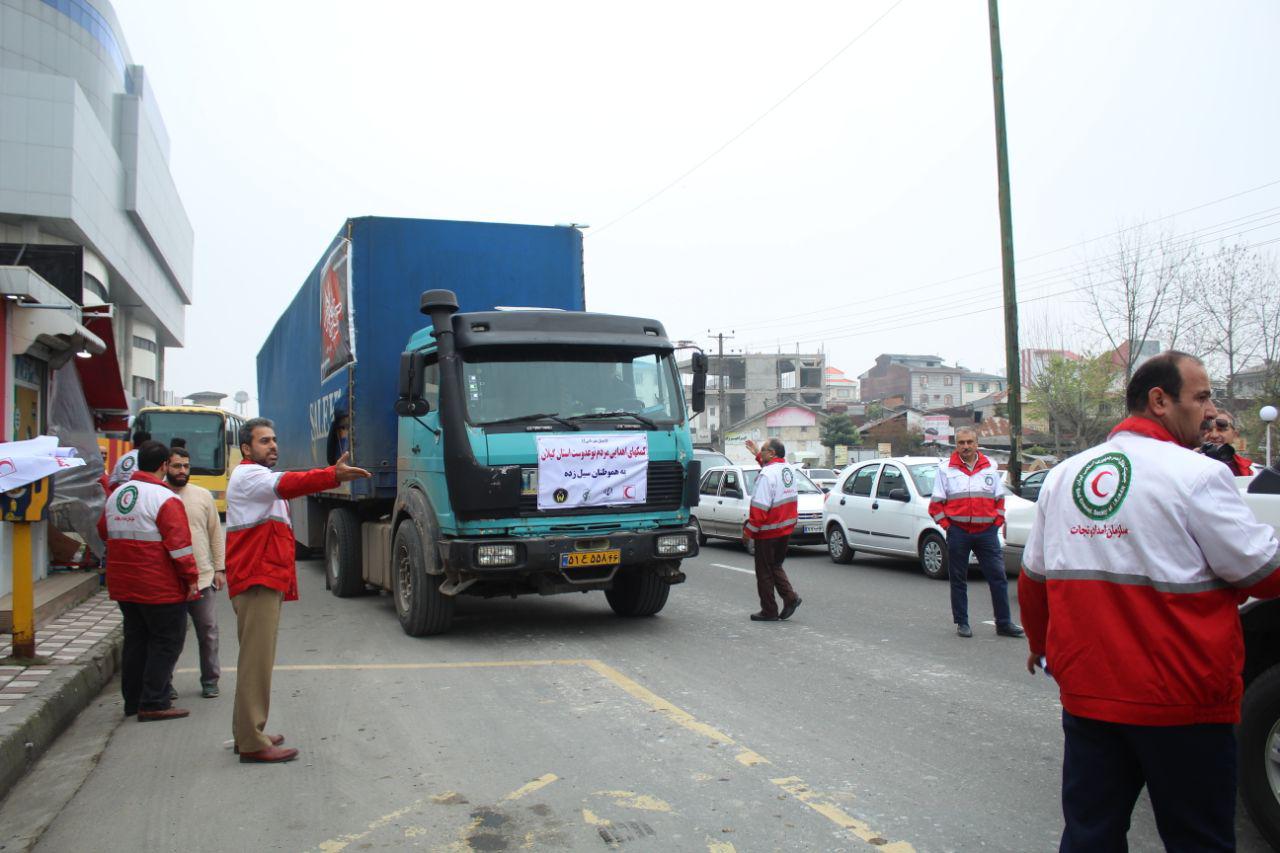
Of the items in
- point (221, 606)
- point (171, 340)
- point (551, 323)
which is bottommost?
point (221, 606)

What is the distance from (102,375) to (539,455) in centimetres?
1046

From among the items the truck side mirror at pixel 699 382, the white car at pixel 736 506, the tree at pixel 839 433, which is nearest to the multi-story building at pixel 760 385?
the tree at pixel 839 433

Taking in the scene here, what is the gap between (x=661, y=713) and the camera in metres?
6.31

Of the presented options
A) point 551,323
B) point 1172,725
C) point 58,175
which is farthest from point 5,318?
point 58,175

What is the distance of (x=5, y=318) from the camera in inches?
408

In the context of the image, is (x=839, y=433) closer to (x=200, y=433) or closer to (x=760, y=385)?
(x=760, y=385)

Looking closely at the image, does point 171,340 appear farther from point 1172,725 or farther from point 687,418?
point 1172,725

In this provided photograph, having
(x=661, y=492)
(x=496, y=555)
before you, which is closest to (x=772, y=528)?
(x=661, y=492)

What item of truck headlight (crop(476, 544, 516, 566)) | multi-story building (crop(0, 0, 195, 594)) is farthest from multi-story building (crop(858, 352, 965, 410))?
truck headlight (crop(476, 544, 516, 566))

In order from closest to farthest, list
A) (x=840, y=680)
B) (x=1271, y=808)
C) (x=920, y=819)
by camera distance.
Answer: (x=1271, y=808), (x=920, y=819), (x=840, y=680)

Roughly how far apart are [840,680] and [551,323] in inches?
150

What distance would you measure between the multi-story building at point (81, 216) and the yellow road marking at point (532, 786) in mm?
8062

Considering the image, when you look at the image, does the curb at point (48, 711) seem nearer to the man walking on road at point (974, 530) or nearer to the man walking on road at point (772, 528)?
the man walking on road at point (772, 528)

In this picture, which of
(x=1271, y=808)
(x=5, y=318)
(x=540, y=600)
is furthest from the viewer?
(x=540, y=600)
